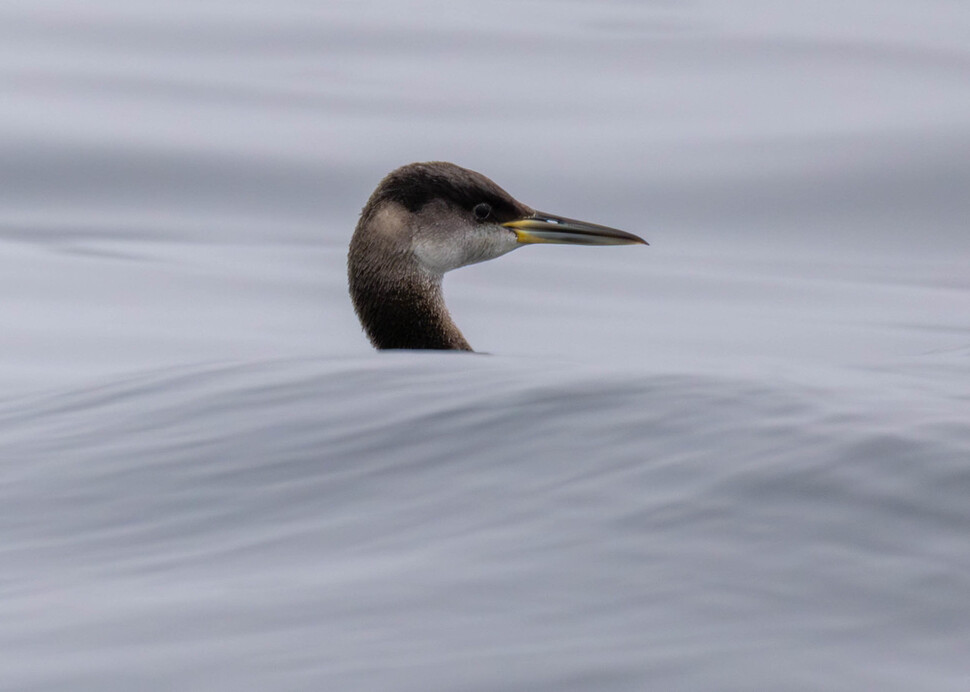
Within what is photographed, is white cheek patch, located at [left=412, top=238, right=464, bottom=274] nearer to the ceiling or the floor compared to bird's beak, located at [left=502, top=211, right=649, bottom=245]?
nearer to the floor

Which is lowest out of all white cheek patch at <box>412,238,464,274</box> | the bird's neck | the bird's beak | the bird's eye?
the bird's neck

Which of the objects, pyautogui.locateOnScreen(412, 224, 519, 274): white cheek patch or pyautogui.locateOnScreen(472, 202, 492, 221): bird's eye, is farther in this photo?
pyautogui.locateOnScreen(472, 202, 492, 221): bird's eye

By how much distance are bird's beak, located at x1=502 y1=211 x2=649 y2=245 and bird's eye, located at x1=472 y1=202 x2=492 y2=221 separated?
0.08m

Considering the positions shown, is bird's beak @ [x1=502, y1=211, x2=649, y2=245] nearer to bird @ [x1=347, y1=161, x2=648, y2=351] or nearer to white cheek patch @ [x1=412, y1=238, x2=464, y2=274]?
bird @ [x1=347, y1=161, x2=648, y2=351]

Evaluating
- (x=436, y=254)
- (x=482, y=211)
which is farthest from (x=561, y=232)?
(x=436, y=254)

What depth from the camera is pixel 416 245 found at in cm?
476

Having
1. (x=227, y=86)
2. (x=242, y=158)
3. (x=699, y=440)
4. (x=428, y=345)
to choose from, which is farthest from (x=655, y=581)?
(x=227, y=86)

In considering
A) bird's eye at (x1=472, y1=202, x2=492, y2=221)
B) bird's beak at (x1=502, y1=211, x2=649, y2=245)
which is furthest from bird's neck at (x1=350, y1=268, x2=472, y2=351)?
bird's beak at (x1=502, y1=211, x2=649, y2=245)

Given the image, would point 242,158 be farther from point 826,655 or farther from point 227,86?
point 826,655

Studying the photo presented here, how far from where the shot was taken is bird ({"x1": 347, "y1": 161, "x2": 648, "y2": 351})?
15.5ft

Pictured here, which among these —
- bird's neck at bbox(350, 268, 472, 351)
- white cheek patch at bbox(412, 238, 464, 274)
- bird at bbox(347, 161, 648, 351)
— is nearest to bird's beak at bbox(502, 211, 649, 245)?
bird at bbox(347, 161, 648, 351)

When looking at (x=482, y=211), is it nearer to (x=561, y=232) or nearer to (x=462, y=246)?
(x=462, y=246)

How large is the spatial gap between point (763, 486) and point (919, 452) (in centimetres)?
30

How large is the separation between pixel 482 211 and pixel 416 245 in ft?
0.96
